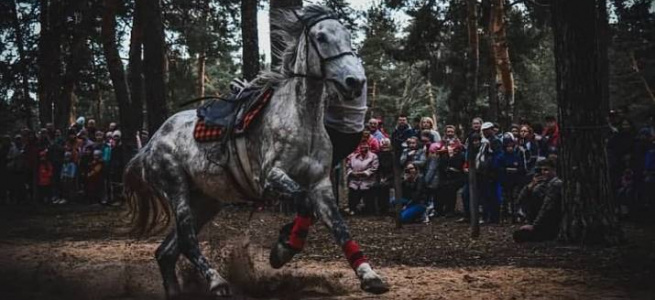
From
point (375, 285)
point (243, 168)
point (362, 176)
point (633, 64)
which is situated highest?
point (633, 64)

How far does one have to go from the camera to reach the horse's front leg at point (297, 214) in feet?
18.4

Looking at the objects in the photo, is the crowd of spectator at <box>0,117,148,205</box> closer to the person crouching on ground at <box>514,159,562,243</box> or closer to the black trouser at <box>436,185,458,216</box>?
the black trouser at <box>436,185,458,216</box>

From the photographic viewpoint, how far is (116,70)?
1939 centimetres

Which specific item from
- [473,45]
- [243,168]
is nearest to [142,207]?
[243,168]

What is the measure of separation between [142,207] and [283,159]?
270 centimetres

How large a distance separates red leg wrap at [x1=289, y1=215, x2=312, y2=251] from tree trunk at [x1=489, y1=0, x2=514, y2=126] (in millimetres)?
18034

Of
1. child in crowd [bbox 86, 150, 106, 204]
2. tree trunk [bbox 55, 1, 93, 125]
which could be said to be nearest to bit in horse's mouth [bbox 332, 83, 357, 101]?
child in crowd [bbox 86, 150, 106, 204]

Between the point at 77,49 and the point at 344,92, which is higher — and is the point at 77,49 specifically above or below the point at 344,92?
above

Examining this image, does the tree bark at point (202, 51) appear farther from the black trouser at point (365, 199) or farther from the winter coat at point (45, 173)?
the black trouser at point (365, 199)

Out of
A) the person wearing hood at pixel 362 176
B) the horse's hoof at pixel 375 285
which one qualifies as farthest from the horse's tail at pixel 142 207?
the person wearing hood at pixel 362 176

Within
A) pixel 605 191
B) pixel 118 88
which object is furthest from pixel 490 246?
pixel 118 88

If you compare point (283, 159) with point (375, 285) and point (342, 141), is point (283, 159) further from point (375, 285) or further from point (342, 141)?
point (375, 285)

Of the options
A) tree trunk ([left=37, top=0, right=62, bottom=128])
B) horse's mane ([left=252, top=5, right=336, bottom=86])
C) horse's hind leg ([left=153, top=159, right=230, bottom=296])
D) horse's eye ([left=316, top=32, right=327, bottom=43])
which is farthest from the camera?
tree trunk ([left=37, top=0, right=62, bottom=128])

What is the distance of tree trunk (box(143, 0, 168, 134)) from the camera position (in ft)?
51.9
